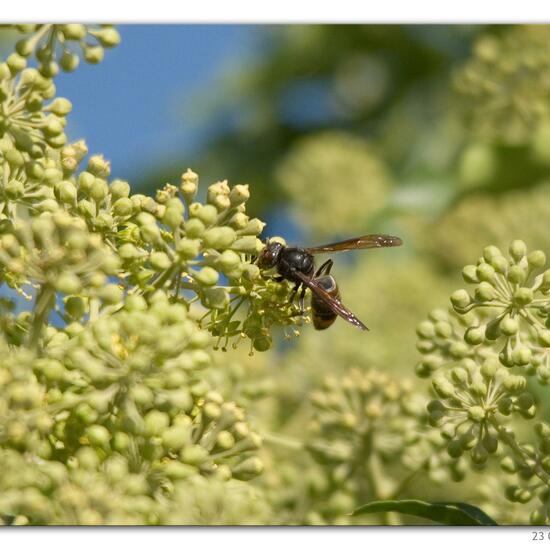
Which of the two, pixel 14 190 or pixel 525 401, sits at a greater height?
pixel 14 190

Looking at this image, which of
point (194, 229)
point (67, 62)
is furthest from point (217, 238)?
point (67, 62)

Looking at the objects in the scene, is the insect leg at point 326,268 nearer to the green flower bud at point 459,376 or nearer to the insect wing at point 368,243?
the insect wing at point 368,243

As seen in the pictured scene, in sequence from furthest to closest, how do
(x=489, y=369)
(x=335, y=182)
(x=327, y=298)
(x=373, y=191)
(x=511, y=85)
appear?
(x=335, y=182), (x=373, y=191), (x=511, y=85), (x=327, y=298), (x=489, y=369)


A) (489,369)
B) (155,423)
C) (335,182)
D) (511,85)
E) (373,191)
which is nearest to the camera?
(155,423)

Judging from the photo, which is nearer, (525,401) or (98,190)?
(98,190)

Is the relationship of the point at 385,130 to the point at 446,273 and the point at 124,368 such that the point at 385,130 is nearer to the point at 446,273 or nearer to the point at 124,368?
the point at 446,273

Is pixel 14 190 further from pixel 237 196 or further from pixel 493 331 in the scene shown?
pixel 493 331

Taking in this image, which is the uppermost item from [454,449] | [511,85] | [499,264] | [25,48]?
[511,85]
